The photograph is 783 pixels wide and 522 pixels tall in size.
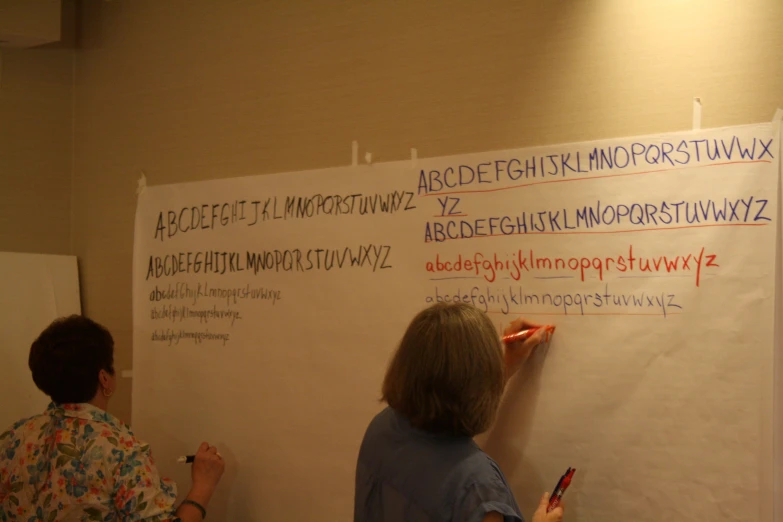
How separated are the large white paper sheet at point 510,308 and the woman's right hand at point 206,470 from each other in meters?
0.08

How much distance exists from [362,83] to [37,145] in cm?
123

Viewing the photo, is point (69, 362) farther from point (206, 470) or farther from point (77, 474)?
point (206, 470)

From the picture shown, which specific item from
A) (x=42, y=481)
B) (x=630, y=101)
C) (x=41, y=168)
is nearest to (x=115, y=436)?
(x=42, y=481)

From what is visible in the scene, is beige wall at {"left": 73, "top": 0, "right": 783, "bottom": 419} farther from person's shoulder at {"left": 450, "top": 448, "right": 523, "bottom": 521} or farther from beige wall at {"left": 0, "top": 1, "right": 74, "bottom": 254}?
person's shoulder at {"left": 450, "top": 448, "right": 523, "bottom": 521}

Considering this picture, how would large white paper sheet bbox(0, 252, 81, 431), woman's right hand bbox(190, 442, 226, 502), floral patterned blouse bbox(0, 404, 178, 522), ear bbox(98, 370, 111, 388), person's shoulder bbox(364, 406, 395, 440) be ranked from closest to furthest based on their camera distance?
person's shoulder bbox(364, 406, 395, 440), floral patterned blouse bbox(0, 404, 178, 522), ear bbox(98, 370, 111, 388), woman's right hand bbox(190, 442, 226, 502), large white paper sheet bbox(0, 252, 81, 431)

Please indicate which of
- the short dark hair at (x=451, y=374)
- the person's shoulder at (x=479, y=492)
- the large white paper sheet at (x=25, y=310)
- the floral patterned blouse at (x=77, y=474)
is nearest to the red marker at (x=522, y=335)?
the short dark hair at (x=451, y=374)

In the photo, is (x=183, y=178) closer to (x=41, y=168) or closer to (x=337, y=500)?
(x=41, y=168)

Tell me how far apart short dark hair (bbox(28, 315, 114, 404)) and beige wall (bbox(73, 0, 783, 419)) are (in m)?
0.56

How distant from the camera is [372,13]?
180 cm

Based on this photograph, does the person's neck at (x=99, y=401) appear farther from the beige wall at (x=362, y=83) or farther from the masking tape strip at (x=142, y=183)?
→ the masking tape strip at (x=142, y=183)

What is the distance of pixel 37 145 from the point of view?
2.31 metres

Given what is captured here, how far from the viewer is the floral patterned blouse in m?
1.50

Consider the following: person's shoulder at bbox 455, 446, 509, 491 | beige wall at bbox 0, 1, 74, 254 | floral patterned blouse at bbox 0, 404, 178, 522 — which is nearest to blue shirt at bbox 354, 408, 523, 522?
person's shoulder at bbox 455, 446, 509, 491

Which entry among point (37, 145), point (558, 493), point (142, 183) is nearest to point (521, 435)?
point (558, 493)
